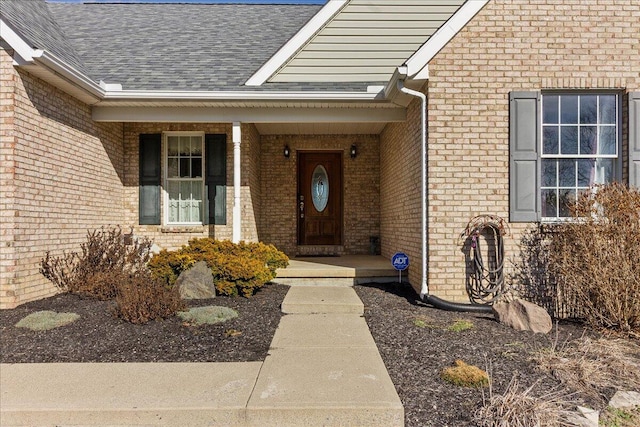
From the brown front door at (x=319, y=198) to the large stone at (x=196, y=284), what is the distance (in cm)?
420

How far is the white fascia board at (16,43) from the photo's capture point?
537 centimetres

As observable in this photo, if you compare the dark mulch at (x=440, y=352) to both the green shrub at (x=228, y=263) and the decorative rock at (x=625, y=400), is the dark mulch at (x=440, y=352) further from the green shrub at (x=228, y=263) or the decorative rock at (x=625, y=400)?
the green shrub at (x=228, y=263)

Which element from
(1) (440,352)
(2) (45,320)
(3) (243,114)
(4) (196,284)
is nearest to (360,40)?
(3) (243,114)

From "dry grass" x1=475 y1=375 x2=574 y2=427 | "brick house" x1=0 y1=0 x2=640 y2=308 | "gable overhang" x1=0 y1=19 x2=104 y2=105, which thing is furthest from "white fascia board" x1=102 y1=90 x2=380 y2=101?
"dry grass" x1=475 y1=375 x2=574 y2=427

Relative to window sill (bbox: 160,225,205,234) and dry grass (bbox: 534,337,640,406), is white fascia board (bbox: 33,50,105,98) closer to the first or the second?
window sill (bbox: 160,225,205,234)

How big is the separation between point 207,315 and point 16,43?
4232 mm

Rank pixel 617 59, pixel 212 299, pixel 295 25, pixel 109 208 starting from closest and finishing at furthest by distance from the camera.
→ 1. pixel 617 59
2. pixel 212 299
3. pixel 109 208
4. pixel 295 25

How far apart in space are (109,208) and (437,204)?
5.95m

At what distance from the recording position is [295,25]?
9.91 m

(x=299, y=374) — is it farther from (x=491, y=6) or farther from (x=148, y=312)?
(x=491, y=6)

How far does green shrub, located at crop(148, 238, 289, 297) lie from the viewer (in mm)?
6176

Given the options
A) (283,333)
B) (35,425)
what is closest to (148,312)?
(283,333)

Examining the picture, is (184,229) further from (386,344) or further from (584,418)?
(584,418)

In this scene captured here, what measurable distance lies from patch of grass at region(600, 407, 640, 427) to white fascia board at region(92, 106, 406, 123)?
537 cm
